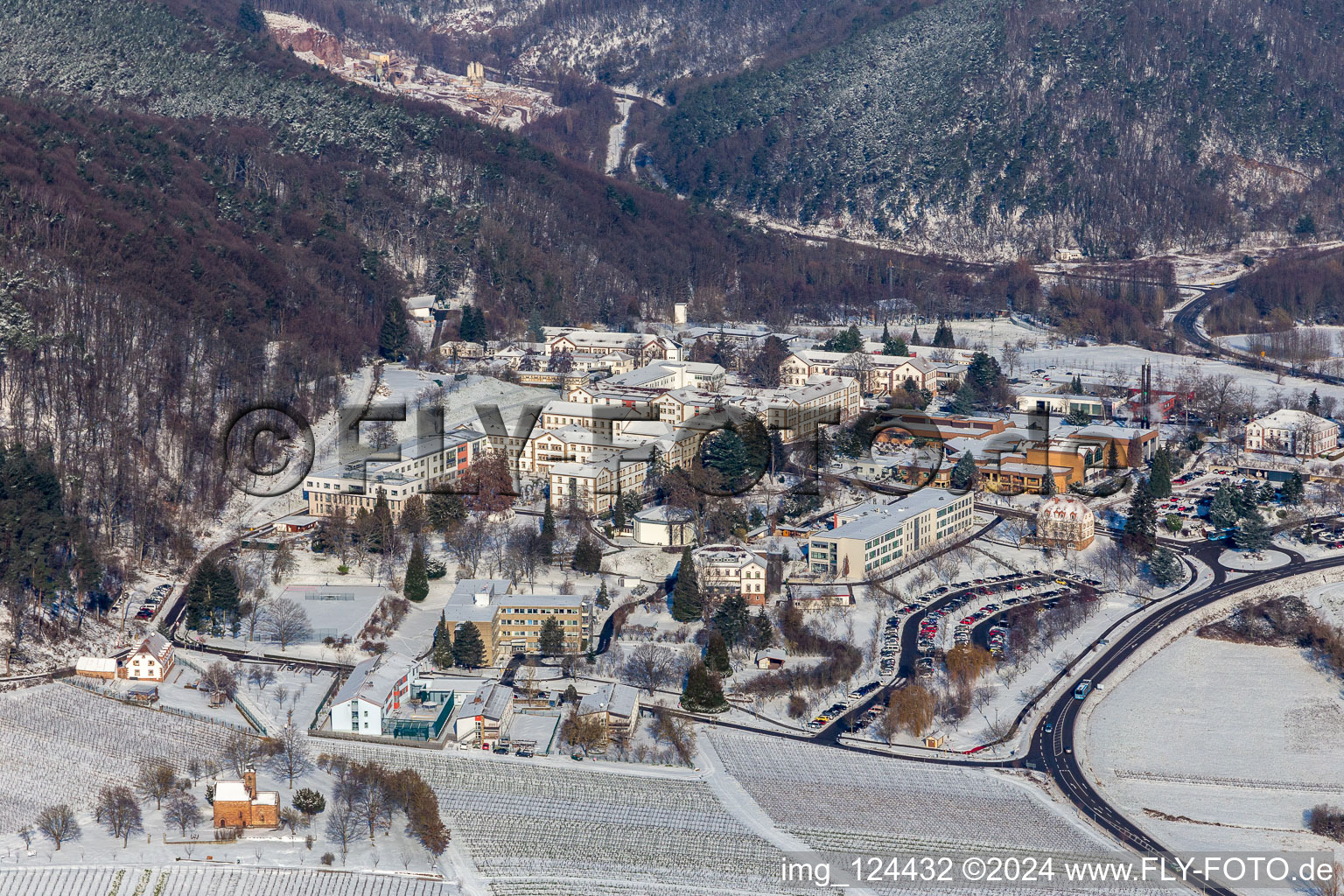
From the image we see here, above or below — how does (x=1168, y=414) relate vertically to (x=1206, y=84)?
below

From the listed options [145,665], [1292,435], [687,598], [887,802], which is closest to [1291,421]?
→ [1292,435]

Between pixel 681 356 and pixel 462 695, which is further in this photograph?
pixel 681 356

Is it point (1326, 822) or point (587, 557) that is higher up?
point (587, 557)

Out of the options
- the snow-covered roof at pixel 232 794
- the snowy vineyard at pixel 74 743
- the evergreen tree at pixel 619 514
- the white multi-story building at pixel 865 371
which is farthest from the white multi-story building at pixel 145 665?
the white multi-story building at pixel 865 371

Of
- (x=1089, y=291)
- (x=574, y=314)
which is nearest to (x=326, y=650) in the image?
(x=574, y=314)

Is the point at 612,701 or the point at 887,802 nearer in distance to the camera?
the point at 887,802

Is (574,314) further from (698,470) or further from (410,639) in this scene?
(410,639)

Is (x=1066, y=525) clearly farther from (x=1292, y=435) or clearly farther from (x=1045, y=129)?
(x=1045, y=129)
